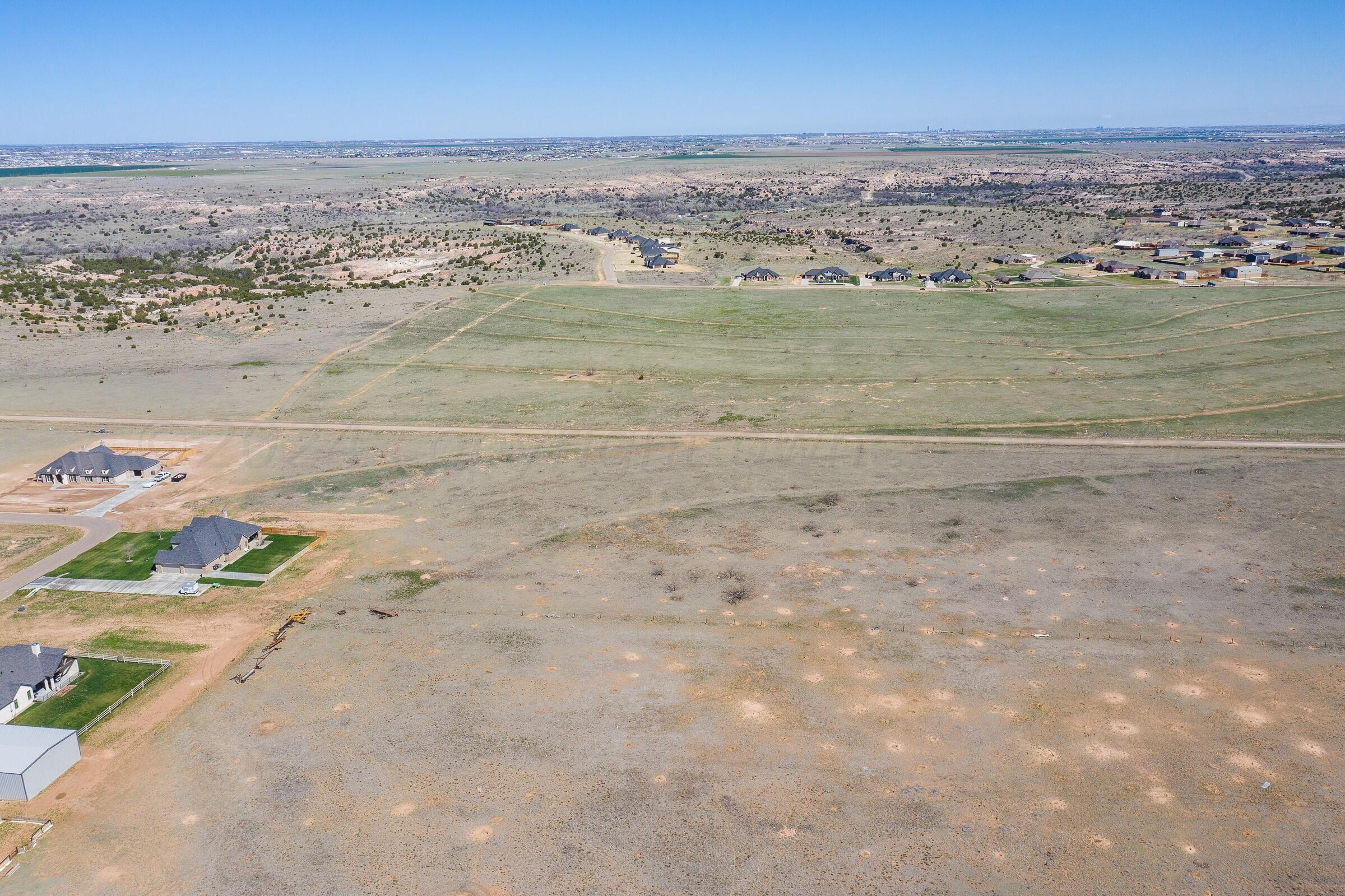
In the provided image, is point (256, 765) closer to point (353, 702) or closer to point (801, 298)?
point (353, 702)

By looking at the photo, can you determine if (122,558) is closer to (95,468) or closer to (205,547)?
(205,547)

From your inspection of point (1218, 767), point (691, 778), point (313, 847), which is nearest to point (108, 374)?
point (313, 847)

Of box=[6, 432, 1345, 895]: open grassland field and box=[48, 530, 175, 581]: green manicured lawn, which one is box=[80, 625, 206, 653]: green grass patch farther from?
box=[48, 530, 175, 581]: green manicured lawn

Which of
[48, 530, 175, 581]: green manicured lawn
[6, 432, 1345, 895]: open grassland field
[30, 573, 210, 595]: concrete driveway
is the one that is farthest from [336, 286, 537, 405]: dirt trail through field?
[30, 573, 210, 595]: concrete driveway

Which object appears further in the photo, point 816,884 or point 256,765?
point 256,765

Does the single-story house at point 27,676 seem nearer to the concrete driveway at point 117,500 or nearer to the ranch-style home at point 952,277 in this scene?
the concrete driveway at point 117,500

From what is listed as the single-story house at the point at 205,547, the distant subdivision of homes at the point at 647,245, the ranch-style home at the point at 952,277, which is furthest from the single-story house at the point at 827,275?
the single-story house at the point at 205,547

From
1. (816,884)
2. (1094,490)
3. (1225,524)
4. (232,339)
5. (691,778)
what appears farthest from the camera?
(232,339)
